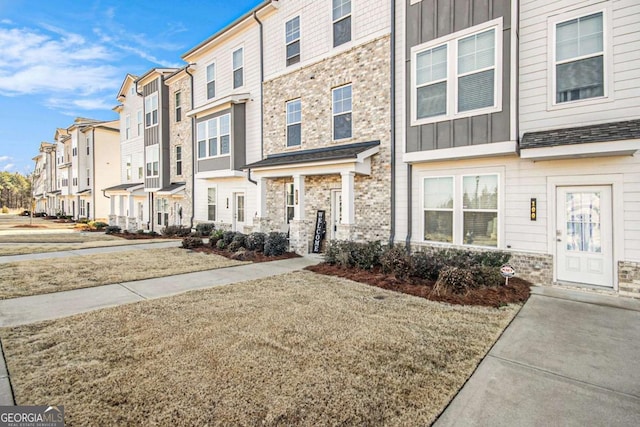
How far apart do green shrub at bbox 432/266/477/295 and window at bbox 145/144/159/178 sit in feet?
64.1

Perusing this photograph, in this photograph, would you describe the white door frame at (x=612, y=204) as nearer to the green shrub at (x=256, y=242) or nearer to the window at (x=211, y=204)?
the green shrub at (x=256, y=242)

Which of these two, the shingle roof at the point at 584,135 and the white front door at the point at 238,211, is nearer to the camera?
the shingle roof at the point at 584,135

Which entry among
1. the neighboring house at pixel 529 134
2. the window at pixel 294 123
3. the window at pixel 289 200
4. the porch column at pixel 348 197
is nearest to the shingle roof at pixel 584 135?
the neighboring house at pixel 529 134

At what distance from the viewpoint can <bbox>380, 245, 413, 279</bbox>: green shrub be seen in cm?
797

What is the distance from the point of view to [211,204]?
683 inches

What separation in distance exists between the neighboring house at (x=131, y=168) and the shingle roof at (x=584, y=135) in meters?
22.8

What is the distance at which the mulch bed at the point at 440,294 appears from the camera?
20.9 feet

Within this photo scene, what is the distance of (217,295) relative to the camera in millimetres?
6652

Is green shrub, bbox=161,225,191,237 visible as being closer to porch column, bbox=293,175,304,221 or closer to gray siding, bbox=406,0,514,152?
porch column, bbox=293,175,304,221

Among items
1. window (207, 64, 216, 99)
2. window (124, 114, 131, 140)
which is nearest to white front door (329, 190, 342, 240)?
window (207, 64, 216, 99)

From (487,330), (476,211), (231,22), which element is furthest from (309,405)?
(231,22)

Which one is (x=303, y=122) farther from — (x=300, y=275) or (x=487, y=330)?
(x=487, y=330)

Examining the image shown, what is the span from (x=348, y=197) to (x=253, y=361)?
7005mm

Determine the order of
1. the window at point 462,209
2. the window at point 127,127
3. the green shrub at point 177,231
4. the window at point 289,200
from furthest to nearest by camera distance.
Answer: the window at point 127,127 → the green shrub at point 177,231 → the window at point 289,200 → the window at point 462,209
